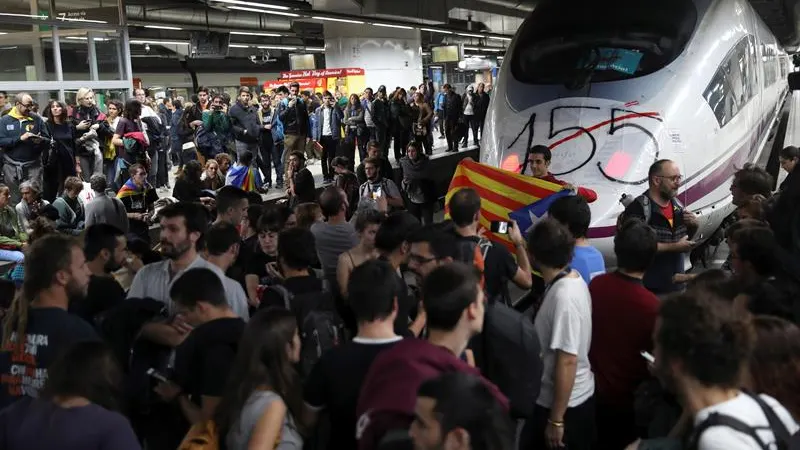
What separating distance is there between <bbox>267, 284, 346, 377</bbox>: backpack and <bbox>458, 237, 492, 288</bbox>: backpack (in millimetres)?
724

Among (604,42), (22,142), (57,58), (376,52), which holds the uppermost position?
(376,52)

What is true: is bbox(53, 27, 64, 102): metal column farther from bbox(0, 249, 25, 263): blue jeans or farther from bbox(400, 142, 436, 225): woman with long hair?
bbox(400, 142, 436, 225): woman with long hair

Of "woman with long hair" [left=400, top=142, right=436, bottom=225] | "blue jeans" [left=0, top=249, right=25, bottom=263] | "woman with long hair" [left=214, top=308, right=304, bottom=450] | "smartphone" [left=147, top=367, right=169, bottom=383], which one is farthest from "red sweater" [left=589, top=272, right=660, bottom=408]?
"woman with long hair" [left=400, top=142, right=436, bottom=225]

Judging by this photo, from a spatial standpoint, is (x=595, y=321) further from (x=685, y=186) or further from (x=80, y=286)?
(x=685, y=186)

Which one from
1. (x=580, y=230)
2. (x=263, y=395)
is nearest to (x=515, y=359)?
(x=263, y=395)

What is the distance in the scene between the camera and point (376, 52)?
26719mm

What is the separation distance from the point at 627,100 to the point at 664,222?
245 cm

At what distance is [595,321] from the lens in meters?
4.00

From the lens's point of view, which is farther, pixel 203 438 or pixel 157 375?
pixel 157 375

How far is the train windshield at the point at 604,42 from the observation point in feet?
27.9

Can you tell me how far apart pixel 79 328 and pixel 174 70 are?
36.2m

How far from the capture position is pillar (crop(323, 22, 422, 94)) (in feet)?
85.9

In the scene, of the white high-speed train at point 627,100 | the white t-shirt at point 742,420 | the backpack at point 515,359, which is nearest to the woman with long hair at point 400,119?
the white high-speed train at point 627,100

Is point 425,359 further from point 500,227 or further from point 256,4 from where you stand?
point 256,4
